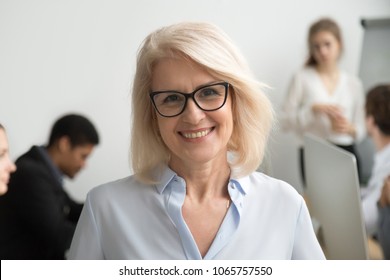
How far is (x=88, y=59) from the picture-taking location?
0.83m

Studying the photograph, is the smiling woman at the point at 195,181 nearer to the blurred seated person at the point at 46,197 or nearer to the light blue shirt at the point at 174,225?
the light blue shirt at the point at 174,225

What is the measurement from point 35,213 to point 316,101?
25.4 inches

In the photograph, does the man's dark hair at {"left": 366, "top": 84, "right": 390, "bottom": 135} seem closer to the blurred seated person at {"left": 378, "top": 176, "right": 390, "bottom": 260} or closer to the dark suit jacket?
the blurred seated person at {"left": 378, "top": 176, "right": 390, "bottom": 260}

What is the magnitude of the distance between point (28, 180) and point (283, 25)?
0.56 meters

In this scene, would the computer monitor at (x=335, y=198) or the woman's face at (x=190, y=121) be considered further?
the computer monitor at (x=335, y=198)

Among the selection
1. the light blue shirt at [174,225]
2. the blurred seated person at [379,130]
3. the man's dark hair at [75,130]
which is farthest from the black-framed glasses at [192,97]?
the blurred seated person at [379,130]

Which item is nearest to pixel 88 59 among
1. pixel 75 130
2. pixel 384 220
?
pixel 75 130

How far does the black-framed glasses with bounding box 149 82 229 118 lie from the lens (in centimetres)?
64

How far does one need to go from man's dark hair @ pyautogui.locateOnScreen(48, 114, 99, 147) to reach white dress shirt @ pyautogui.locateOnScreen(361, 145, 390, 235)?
67 cm

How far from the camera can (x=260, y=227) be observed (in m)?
0.71

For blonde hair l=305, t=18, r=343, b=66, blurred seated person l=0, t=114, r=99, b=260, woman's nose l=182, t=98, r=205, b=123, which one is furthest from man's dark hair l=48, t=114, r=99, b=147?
blonde hair l=305, t=18, r=343, b=66

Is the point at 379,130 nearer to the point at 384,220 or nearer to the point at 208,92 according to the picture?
the point at 384,220

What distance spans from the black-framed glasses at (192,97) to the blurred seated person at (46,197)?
0.81 ft

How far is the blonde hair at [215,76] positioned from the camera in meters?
0.62
